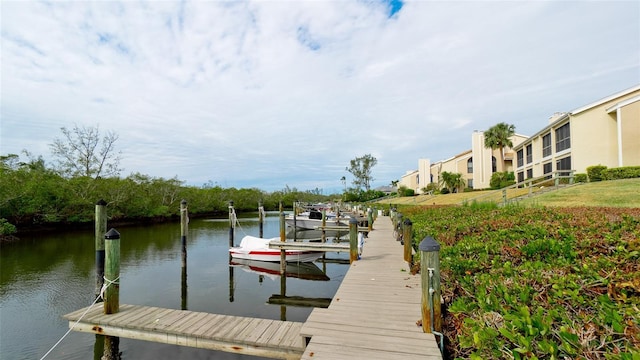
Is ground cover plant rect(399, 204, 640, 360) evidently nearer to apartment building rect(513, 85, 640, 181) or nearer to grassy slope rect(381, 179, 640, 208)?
grassy slope rect(381, 179, 640, 208)

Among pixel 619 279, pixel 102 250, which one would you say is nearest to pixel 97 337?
pixel 102 250

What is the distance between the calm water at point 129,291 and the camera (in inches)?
295

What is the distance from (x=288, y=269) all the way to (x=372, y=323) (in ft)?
36.6

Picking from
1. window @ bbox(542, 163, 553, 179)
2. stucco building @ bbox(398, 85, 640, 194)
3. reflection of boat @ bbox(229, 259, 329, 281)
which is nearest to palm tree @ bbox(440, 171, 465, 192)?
stucco building @ bbox(398, 85, 640, 194)

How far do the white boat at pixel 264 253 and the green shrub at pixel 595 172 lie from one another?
Result: 885 inches

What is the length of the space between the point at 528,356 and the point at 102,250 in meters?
8.05

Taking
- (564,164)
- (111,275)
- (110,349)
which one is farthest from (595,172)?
(110,349)

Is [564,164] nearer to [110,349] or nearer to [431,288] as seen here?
[431,288]

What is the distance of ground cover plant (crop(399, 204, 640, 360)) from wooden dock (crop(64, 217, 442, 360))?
0.65 meters

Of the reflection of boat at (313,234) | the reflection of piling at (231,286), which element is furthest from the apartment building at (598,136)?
the reflection of piling at (231,286)

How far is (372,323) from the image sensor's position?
450 cm

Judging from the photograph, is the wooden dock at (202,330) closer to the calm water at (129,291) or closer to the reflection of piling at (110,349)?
the reflection of piling at (110,349)

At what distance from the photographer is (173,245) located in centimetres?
2234

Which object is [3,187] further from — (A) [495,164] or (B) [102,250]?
(A) [495,164]
